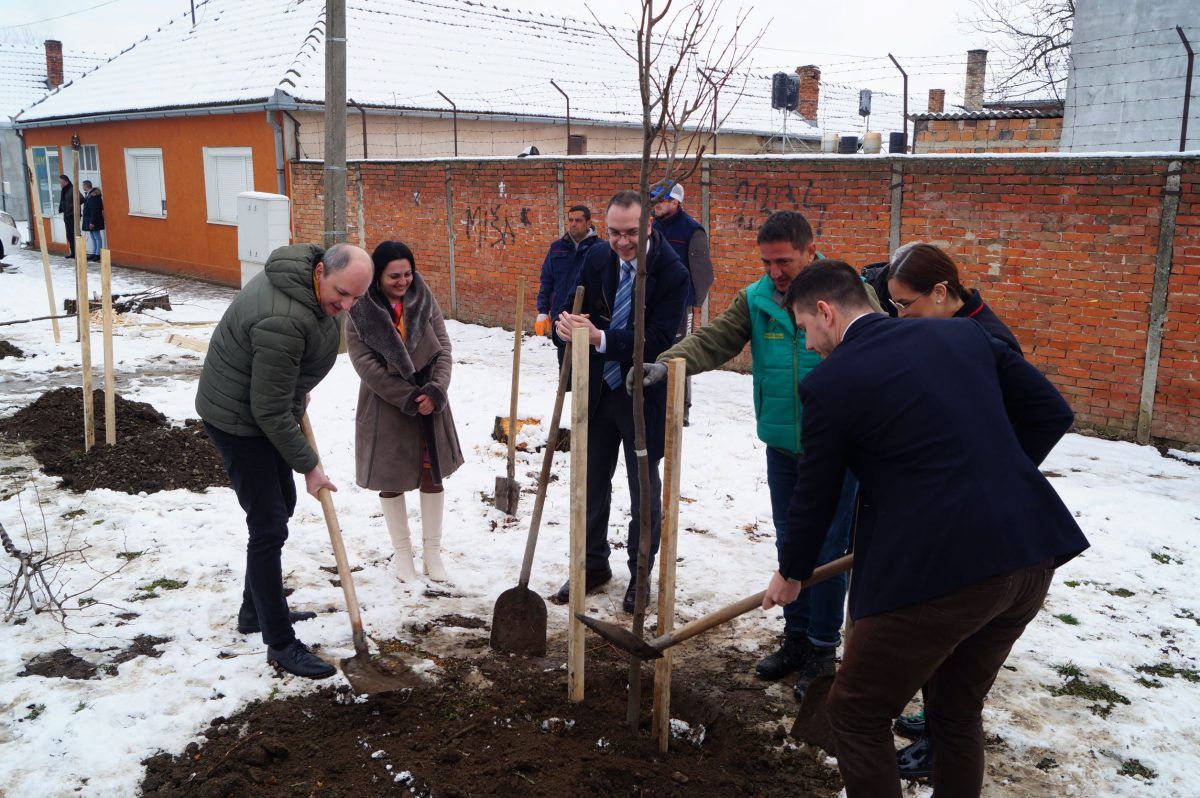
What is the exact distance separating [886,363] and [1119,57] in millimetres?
10879

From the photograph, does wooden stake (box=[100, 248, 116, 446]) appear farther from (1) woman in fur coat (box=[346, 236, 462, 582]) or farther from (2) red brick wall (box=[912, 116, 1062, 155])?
(2) red brick wall (box=[912, 116, 1062, 155])

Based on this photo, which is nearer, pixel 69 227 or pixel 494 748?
pixel 494 748

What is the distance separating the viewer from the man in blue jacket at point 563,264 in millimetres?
7422

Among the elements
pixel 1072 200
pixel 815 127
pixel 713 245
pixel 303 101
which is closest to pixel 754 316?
pixel 1072 200

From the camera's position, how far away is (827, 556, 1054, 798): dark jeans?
2.28 m

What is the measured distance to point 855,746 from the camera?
8.00ft

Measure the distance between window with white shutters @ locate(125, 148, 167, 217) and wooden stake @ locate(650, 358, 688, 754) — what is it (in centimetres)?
1820

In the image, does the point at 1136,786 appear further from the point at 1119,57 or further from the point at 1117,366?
the point at 1119,57

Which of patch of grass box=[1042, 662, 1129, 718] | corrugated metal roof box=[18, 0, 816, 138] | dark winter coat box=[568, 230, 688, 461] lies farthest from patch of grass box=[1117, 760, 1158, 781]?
corrugated metal roof box=[18, 0, 816, 138]

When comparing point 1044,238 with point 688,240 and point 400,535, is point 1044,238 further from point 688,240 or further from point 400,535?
point 400,535

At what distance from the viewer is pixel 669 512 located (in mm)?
2979

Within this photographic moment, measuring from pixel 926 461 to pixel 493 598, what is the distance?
2.87 meters

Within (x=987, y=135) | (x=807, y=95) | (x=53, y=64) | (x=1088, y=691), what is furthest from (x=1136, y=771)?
(x=53, y=64)

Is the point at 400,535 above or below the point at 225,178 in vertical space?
below
